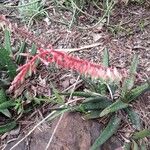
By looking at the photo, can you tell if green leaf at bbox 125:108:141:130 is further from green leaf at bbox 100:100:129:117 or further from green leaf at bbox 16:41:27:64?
green leaf at bbox 16:41:27:64

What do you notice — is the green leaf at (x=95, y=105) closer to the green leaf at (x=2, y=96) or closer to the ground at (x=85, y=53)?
the ground at (x=85, y=53)

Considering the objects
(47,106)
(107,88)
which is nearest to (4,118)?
(47,106)

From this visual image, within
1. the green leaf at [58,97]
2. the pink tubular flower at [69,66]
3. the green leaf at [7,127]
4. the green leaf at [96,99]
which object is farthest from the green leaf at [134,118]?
the pink tubular flower at [69,66]

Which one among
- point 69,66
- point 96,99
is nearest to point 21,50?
point 96,99

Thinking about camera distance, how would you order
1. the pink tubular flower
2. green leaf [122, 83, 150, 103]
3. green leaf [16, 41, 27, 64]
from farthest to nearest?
green leaf [16, 41, 27, 64] → green leaf [122, 83, 150, 103] → the pink tubular flower

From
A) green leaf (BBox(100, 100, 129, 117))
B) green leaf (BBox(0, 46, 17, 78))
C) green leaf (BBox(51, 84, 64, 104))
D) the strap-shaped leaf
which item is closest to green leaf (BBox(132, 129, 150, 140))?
the strap-shaped leaf
